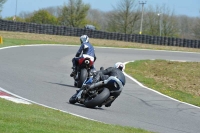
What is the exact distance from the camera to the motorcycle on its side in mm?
12172

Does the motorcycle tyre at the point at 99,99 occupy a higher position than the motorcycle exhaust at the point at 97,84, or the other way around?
the motorcycle exhaust at the point at 97,84

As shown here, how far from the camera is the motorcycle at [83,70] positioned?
16.0 metres

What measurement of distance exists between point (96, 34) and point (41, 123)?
1619 inches

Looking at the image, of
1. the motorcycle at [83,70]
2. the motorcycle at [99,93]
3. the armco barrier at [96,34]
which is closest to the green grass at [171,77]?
the motorcycle at [83,70]

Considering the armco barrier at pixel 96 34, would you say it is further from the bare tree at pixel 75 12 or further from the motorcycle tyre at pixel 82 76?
the bare tree at pixel 75 12

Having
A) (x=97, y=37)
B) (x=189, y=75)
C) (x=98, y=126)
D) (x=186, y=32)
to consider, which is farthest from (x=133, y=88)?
(x=186, y=32)

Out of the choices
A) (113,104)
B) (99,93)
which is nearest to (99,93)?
(99,93)

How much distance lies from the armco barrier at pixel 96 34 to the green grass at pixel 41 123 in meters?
37.8

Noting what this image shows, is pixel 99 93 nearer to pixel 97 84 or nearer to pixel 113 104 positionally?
pixel 97 84

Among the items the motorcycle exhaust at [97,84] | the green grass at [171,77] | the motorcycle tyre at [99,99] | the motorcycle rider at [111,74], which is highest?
the motorcycle rider at [111,74]

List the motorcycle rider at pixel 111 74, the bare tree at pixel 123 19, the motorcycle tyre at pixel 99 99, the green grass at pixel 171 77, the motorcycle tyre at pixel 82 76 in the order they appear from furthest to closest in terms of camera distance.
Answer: the bare tree at pixel 123 19, the green grass at pixel 171 77, the motorcycle tyre at pixel 82 76, the motorcycle rider at pixel 111 74, the motorcycle tyre at pixel 99 99

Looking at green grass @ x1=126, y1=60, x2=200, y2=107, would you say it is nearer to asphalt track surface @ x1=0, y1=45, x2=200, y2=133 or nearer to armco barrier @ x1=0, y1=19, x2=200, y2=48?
asphalt track surface @ x1=0, y1=45, x2=200, y2=133

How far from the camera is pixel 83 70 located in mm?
16016

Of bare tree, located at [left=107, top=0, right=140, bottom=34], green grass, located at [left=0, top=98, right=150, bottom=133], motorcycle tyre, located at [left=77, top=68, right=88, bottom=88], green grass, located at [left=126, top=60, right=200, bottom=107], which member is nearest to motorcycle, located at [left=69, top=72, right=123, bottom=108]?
green grass, located at [left=0, top=98, right=150, bottom=133]
